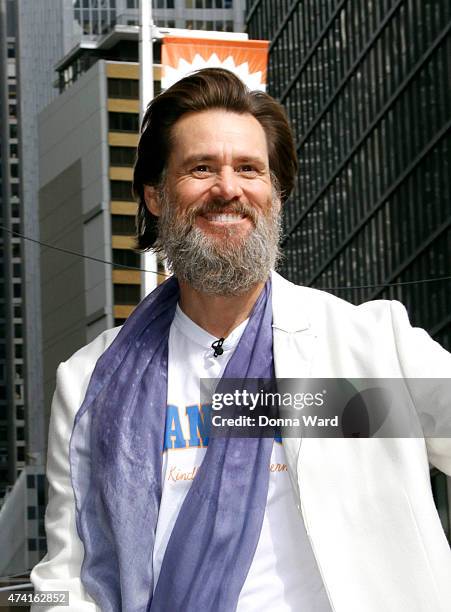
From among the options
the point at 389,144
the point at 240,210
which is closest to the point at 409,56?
the point at 389,144

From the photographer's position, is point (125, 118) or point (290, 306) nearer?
point (290, 306)

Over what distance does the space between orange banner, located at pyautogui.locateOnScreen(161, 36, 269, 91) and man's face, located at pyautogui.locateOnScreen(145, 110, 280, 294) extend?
7104 millimetres

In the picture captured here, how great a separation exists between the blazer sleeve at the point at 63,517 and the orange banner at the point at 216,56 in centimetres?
722

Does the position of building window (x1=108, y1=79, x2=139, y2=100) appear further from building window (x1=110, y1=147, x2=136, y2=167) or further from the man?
the man

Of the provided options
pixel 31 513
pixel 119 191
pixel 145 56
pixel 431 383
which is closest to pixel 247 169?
pixel 431 383

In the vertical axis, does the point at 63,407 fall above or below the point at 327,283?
below

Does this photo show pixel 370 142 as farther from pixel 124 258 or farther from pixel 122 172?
pixel 122 172

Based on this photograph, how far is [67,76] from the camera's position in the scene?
100m

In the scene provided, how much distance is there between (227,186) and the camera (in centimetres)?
253

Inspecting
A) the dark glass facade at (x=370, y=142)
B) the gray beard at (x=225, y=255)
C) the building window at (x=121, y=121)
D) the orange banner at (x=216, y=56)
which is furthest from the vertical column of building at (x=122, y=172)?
the gray beard at (x=225, y=255)

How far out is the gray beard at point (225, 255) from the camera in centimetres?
256

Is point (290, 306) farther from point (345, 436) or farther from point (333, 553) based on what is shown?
point (333, 553)

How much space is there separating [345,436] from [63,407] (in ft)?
1.74

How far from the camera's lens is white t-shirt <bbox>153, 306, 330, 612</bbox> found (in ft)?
7.53
